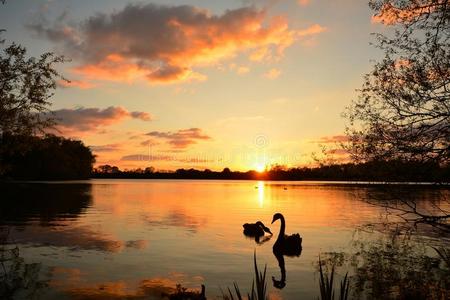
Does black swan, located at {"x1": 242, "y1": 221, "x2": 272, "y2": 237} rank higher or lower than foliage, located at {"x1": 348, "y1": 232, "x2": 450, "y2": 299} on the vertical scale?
higher

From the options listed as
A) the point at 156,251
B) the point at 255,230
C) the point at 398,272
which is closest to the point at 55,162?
the point at 255,230

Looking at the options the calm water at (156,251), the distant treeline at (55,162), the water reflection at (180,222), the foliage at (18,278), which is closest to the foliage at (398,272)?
the calm water at (156,251)

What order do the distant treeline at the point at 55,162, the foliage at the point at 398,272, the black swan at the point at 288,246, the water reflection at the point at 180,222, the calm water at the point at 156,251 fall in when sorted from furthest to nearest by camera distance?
the distant treeline at the point at 55,162
the water reflection at the point at 180,222
the black swan at the point at 288,246
the calm water at the point at 156,251
the foliage at the point at 398,272

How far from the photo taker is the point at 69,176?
164m

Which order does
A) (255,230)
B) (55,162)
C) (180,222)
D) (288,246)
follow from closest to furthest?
(288,246)
(255,230)
(180,222)
(55,162)

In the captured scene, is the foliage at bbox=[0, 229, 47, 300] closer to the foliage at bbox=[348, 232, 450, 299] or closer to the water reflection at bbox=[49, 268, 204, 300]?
the water reflection at bbox=[49, 268, 204, 300]

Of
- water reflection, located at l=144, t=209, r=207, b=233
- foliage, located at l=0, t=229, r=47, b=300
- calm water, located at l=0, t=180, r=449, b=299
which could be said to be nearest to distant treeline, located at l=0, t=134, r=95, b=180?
water reflection, located at l=144, t=209, r=207, b=233

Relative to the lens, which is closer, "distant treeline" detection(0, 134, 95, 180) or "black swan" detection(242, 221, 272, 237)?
"black swan" detection(242, 221, 272, 237)

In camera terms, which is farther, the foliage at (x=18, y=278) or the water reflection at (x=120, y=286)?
the water reflection at (x=120, y=286)

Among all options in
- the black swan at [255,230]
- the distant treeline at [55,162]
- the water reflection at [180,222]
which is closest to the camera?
the black swan at [255,230]

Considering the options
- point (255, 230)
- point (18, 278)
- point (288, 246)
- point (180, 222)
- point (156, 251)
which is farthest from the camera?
point (180, 222)

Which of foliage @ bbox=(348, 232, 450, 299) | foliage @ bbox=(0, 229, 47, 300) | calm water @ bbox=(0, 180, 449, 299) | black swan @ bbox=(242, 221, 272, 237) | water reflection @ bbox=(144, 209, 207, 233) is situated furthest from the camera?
water reflection @ bbox=(144, 209, 207, 233)

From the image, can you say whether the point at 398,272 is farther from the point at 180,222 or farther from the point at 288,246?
the point at 180,222

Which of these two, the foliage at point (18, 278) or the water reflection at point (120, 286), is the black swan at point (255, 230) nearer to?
the water reflection at point (120, 286)
